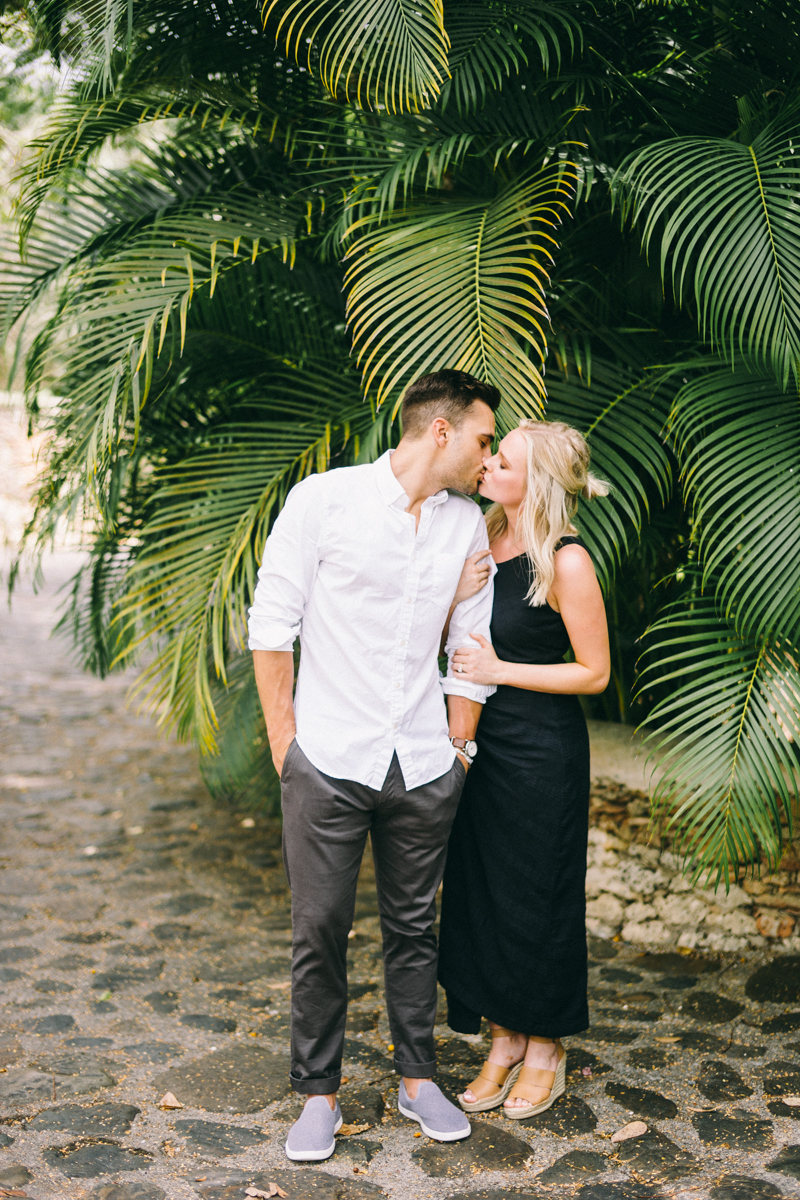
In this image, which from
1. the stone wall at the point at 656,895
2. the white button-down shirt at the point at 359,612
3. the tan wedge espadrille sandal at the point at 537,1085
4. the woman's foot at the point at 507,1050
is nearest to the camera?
the white button-down shirt at the point at 359,612

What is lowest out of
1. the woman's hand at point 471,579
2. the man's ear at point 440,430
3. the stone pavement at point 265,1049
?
the stone pavement at point 265,1049

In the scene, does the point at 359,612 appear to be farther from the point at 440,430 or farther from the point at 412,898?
the point at 412,898

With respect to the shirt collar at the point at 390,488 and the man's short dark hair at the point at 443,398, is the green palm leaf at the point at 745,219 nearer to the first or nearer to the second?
the man's short dark hair at the point at 443,398

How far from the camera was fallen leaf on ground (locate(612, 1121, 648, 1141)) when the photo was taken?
8.01 feet

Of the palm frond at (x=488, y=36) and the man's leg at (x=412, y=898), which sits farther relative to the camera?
the palm frond at (x=488, y=36)

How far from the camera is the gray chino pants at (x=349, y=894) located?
91.6 inches

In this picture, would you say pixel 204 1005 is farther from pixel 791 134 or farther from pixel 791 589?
pixel 791 134

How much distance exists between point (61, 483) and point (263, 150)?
65.3 inches

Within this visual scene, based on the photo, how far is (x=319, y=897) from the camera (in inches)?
91.9

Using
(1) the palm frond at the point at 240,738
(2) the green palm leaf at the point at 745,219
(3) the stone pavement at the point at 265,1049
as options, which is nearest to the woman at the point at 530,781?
(3) the stone pavement at the point at 265,1049

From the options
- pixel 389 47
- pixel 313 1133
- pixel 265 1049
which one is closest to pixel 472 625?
pixel 313 1133

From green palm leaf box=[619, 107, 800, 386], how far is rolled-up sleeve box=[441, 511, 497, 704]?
92cm

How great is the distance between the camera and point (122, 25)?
3.17 metres

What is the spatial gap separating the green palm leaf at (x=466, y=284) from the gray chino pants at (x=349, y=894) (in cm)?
118
